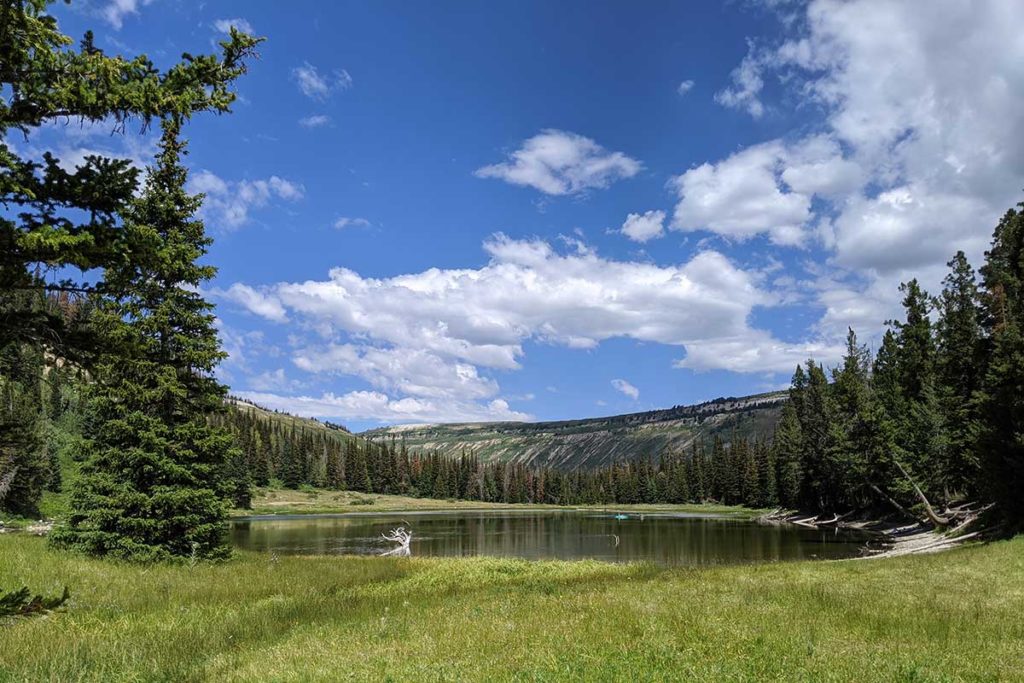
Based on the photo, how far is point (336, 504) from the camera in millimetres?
150125

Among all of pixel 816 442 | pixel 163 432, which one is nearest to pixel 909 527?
pixel 816 442

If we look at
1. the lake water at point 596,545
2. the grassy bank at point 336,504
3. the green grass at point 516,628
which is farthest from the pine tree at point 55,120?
the grassy bank at point 336,504

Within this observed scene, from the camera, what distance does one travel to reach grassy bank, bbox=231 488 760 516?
132 m

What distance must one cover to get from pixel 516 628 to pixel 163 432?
20.1m

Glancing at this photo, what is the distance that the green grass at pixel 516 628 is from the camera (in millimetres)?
9578

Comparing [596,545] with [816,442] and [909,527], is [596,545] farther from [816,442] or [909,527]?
[816,442]

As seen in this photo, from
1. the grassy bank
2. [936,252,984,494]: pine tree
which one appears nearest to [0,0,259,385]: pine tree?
[936,252,984,494]: pine tree

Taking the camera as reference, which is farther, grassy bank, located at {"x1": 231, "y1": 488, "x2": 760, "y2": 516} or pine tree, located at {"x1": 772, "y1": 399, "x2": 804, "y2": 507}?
grassy bank, located at {"x1": 231, "y1": 488, "x2": 760, "y2": 516}

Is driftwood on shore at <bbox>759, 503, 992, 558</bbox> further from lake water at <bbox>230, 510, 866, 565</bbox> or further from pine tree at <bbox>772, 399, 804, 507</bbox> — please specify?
pine tree at <bbox>772, 399, 804, 507</bbox>

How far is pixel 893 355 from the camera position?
85938 mm

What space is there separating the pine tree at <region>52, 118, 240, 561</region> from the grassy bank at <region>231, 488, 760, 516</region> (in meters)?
101

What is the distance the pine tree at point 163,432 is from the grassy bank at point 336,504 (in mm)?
100753

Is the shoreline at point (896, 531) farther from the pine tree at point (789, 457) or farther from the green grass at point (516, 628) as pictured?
the green grass at point (516, 628)

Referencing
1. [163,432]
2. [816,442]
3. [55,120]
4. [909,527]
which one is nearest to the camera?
[55,120]
